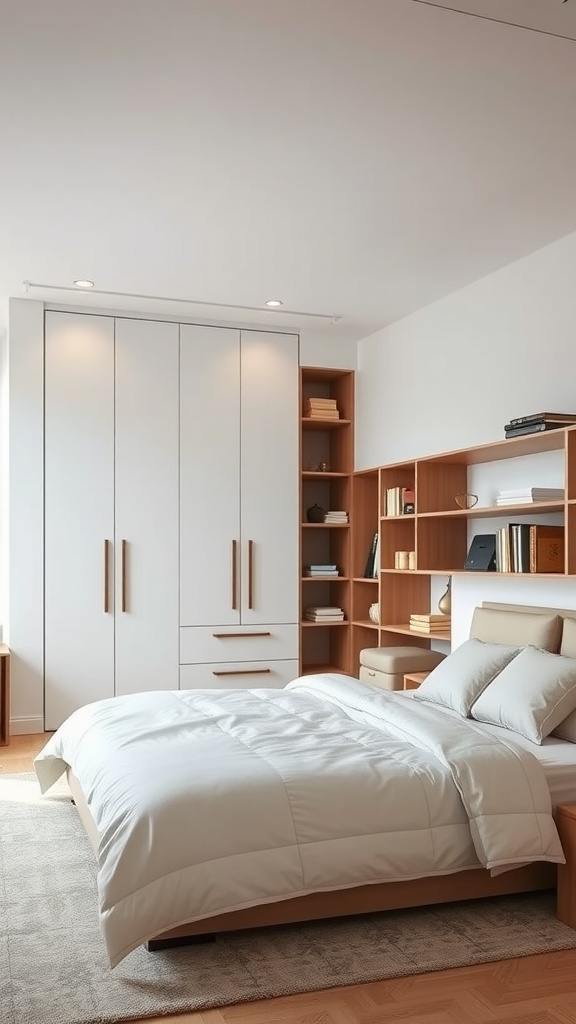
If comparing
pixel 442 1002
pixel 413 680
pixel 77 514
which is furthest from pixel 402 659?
pixel 442 1002

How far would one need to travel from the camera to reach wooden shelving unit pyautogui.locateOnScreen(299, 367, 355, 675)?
6.66 metres

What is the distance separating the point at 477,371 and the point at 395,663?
1.77 meters

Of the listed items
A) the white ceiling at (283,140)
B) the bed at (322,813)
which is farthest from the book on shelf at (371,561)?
the bed at (322,813)

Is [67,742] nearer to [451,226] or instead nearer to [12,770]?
[12,770]

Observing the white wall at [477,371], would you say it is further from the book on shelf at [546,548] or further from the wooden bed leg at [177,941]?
the wooden bed leg at [177,941]

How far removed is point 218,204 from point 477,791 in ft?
9.12

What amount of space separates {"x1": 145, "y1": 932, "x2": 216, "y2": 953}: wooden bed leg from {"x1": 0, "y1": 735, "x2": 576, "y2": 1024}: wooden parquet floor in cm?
35

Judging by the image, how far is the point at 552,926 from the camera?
2.89 meters

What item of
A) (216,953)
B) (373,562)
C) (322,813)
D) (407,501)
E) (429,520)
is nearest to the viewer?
(216,953)

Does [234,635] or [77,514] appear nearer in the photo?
[77,514]

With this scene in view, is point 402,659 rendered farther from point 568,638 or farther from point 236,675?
point 568,638

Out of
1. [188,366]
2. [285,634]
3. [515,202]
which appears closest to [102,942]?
[515,202]

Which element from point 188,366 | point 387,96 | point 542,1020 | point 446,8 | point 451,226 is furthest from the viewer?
point 188,366

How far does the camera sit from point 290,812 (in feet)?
9.05
